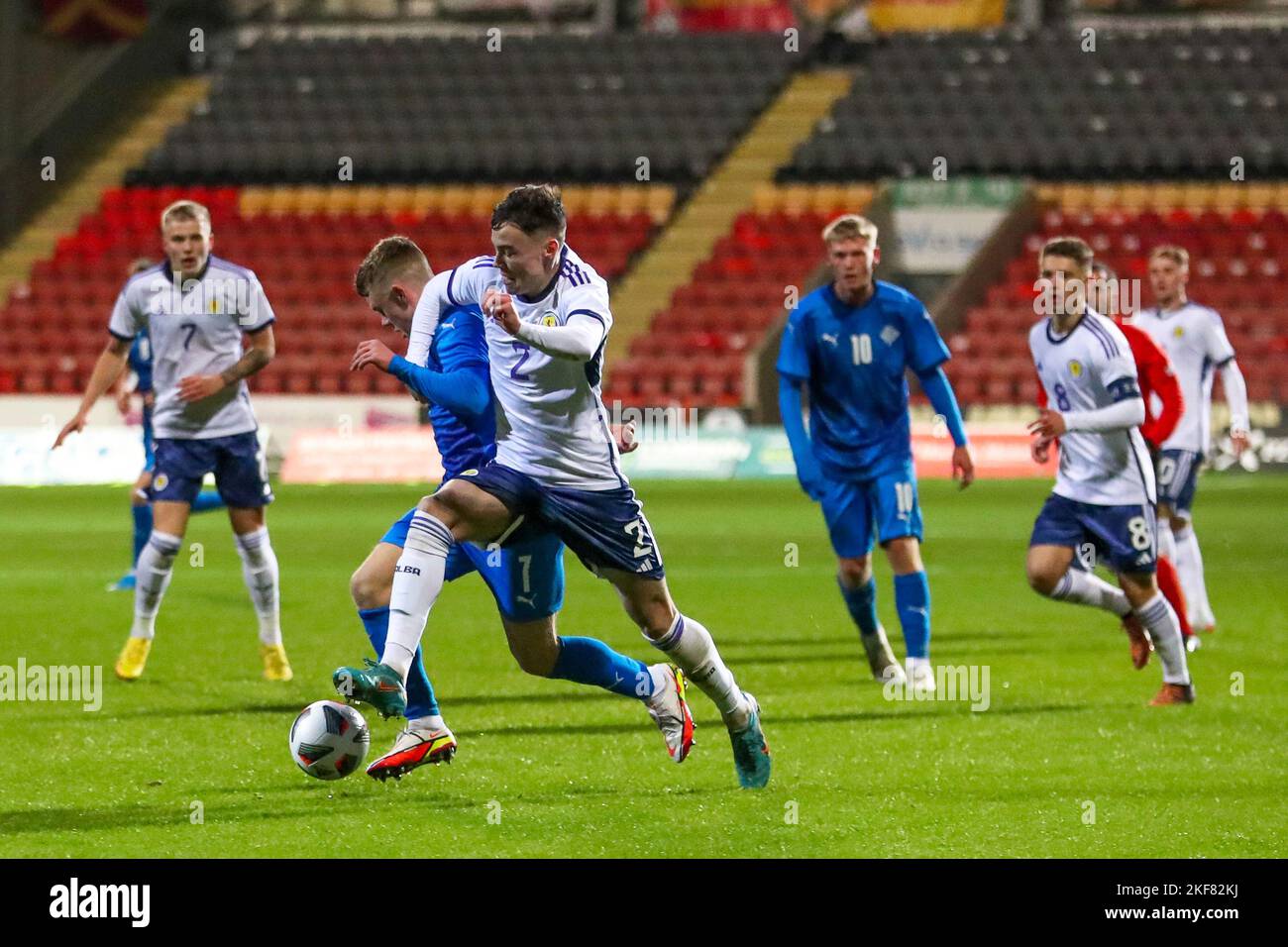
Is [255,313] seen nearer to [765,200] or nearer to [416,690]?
[416,690]

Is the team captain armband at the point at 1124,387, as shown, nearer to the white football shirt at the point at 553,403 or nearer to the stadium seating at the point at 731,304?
the white football shirt at the point at 553,403

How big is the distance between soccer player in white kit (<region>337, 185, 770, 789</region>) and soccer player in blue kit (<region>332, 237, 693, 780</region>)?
108 millimetres

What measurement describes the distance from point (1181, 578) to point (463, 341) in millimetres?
5817

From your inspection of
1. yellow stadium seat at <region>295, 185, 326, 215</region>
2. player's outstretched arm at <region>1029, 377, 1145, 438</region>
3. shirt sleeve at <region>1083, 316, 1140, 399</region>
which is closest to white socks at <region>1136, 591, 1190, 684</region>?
player's outstretched arm at <region>1029, 377, 1145, 438</region>

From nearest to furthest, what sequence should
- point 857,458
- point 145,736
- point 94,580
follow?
point 145,736 < point 857,458 < point 94,580

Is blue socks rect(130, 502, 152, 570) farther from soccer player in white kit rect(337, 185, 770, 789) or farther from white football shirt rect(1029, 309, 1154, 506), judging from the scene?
→ soccer player in white kit rect(337, 185, 770, 789)

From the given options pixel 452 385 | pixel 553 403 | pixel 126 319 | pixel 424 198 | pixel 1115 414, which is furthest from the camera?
pixel 424 198

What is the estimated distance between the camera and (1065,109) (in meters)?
30.2

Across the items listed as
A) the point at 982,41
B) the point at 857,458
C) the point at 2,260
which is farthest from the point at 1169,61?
the point at 857,458

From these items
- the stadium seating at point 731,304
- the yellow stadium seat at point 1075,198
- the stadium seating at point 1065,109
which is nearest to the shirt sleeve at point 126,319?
the stadium seating at point 731,304

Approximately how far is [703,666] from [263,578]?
11.0 ft

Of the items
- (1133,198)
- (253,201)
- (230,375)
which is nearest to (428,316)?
(230,375)
